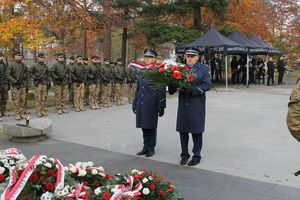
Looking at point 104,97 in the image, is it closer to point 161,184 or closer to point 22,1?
point 22,1

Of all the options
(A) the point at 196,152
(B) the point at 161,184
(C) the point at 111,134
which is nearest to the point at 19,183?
(B) the point at 161,184

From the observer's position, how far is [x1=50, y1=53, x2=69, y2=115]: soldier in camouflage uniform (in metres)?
12.0

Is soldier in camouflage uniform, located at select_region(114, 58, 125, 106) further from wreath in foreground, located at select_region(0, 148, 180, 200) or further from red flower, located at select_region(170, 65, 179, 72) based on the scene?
wreath in foreground, located at select_region(0, 148, 180, 200)

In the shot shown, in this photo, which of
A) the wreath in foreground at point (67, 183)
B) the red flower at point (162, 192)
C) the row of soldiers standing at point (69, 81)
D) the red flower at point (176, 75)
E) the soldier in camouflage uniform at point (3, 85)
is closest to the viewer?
the wreath in foreground at point (67, 183)

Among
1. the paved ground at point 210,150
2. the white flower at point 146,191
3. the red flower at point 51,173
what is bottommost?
the paved ground at point 210,150

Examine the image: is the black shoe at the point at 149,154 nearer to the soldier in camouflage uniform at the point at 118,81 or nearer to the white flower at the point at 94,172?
the white flower at the point at 94,172

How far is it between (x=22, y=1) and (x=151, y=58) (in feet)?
26.3

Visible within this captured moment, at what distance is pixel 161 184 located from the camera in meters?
3.63

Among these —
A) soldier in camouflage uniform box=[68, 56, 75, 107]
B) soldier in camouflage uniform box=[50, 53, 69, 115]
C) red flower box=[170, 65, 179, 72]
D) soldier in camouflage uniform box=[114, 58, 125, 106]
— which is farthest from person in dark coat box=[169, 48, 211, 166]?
soldier in camouflage uniform box=[114, 58, 125, 106]

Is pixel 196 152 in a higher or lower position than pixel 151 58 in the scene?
lower

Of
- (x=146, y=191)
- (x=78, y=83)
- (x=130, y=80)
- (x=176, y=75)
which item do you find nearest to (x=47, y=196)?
(x=146, y=191)

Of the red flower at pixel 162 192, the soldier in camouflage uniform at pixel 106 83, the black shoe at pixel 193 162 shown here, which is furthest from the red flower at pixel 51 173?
the soldier in camouflage uniform at pixel 106 83

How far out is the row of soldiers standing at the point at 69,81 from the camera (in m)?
10.9

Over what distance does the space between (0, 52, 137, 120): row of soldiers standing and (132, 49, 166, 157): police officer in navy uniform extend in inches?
201
